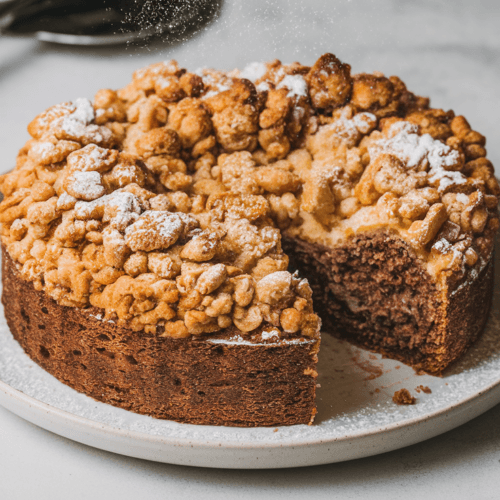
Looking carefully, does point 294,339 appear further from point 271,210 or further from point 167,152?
point 167,152

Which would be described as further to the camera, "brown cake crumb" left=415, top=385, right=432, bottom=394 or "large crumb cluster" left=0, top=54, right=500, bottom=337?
"brown cake crumb" left=415, top=385, right=432, bottom=394

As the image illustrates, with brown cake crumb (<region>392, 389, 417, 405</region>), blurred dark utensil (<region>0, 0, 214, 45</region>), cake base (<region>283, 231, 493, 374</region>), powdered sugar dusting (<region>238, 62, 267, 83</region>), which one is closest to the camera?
brown cake crumb (<region>392, 389, 417, 405</region>)

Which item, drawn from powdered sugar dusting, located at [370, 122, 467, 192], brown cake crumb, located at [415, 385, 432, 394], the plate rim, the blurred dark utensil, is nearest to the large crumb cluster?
powdered sugar dusting, located at [370, 122, 467, 192]

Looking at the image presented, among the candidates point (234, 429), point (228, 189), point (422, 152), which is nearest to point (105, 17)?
point (228, 189)

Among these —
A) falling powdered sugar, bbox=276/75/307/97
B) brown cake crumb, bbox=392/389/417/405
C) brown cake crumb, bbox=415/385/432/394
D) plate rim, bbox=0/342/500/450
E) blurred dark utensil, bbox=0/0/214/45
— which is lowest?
brown cake crumb, bbox=415/385/432/394

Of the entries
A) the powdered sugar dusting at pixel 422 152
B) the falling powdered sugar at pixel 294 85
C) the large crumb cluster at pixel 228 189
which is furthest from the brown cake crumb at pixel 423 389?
the falling powdered sugar at pixel 294 85

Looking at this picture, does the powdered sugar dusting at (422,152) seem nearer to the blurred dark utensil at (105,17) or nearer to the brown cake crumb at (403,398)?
the brown cake crumb at (403,398)

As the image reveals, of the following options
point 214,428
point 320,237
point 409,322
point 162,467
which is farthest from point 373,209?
point 162,467

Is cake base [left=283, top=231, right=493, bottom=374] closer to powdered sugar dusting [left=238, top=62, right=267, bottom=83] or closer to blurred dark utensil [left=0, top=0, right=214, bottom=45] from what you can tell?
powdered sugar dusting [left=238, top=62, right=267, bottom=83]
